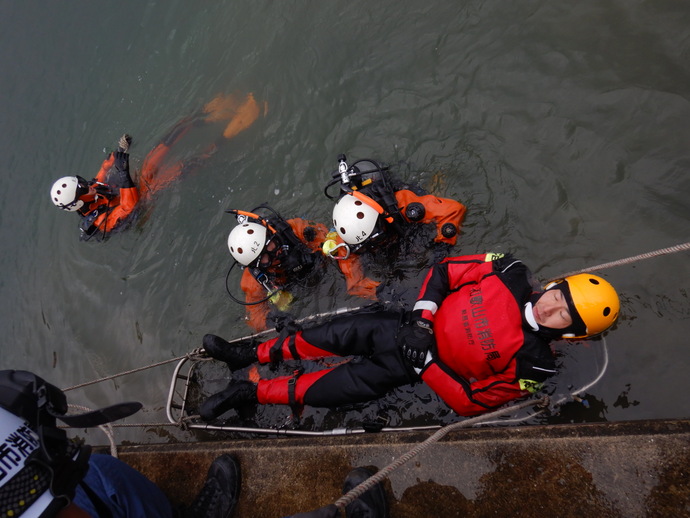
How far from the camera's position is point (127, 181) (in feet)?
23.2

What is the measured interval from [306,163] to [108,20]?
750cm

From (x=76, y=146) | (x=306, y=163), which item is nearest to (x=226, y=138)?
(x=306, y=163)

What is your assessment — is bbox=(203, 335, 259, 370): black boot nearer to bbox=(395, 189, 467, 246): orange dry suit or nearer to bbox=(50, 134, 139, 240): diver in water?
bbox=(395, 189, 467, 246): orange dry suit

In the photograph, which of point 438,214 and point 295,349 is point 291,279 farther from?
point 438,214

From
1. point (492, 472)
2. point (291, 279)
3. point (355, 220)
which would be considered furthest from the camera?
point (291, 279)

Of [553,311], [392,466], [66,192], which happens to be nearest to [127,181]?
[66,192]

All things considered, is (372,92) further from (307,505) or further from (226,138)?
(307,505)

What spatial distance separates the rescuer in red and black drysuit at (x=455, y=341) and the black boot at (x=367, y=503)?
1.00 metres

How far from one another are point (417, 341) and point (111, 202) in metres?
6.26

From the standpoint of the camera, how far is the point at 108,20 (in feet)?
31.7

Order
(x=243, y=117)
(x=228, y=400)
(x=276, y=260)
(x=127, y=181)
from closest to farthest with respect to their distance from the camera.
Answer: (x=228, y=400), (x=276, y=260), (x=243, y=117), (x=127, y=181)

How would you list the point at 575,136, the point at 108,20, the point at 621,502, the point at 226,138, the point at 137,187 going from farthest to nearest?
the point at 108,20 < the point at 137,187 < the point at 226,138 < the point at 575,136 < the point at 621,502

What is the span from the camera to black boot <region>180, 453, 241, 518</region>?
11.1ft

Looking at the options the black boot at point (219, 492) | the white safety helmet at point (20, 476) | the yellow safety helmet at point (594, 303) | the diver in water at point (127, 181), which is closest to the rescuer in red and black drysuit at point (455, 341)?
the yellow safety helmet at point (594, 303)
